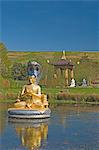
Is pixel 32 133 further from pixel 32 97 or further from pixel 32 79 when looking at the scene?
pixel 32 79

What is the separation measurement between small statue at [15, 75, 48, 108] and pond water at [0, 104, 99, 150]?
0.79 meters

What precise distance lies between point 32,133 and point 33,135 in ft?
1.11

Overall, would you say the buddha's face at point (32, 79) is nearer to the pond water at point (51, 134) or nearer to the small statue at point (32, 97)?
the small statue at point (32, 97)

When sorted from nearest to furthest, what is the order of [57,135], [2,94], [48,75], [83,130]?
[57,135]
[83,130]
[2,94]
[48,75]

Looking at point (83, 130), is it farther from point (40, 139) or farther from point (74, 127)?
point (40, 139)

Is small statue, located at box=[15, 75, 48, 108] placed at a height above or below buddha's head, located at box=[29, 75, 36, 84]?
below

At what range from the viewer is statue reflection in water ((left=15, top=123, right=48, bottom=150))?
7.98 metres

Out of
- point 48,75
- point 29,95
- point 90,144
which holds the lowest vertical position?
point 90,144

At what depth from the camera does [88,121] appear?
12391 mm

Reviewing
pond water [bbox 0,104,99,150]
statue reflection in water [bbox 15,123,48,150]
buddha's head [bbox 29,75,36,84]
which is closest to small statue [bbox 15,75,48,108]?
buddha's head [bbox 29,75,36,84]

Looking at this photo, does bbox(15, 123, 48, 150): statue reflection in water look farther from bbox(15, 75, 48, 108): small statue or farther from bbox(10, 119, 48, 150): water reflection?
bbox(15, 75, 48, 108): small statue

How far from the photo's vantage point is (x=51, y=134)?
30.9ft

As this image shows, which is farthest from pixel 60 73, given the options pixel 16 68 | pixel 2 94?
pixel 2 94

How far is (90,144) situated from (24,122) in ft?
13.4
